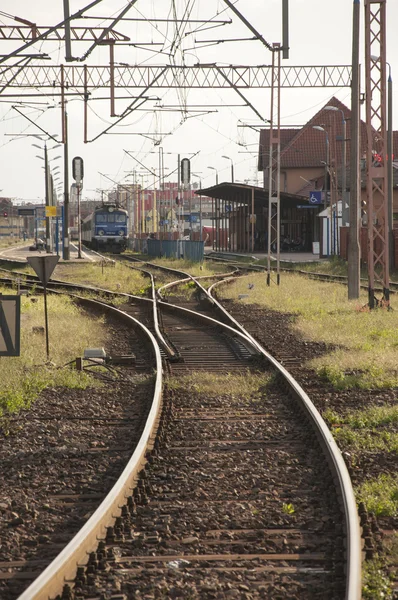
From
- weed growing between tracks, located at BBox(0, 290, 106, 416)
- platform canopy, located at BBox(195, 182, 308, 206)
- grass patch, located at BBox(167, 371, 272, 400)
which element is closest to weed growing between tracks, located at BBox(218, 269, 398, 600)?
grass patch, located at BBox(167, 371, 272, 400)

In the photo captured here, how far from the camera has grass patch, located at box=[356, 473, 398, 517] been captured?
248 inches

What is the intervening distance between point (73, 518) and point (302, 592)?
6.44 feet

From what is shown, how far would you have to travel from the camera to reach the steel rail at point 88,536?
4605 mm

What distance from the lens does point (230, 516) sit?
625 cm

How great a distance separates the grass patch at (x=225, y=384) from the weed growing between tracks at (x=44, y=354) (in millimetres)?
1276

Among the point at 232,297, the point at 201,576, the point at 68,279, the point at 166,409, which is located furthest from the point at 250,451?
the point at 68,279

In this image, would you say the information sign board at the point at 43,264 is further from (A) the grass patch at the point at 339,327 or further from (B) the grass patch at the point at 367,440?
(B) the grass patch at the point at 367,440

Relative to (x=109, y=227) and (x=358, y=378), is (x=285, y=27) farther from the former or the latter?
(x=109, y=227)

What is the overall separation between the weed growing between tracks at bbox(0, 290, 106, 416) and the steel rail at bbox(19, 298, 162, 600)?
293 cm

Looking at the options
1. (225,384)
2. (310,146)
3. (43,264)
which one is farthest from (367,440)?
(310,146)

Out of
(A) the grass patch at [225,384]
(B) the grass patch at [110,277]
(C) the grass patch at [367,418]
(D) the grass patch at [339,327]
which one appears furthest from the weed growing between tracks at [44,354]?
(B) the grass patch at [110,277]

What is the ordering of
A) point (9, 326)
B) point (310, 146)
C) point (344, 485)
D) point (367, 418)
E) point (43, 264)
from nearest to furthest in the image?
point (344, 485) < point (367, 418) < point (9, 326) < point (43, 264) < point (310, 146)

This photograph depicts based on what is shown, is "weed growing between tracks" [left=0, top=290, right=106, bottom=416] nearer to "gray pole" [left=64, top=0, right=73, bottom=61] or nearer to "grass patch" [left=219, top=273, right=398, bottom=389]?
"grass patch" [left=219, top=273, right=398, bottom=389]

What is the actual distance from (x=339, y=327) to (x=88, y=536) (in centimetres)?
1334
